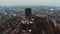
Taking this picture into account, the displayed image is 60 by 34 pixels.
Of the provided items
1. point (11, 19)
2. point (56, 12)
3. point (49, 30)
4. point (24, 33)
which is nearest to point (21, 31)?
point (24, 33)

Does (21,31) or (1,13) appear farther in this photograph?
(1,13)

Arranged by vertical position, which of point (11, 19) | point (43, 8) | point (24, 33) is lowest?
point (24, 33)

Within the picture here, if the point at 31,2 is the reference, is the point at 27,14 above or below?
below

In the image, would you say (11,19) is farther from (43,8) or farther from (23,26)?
(43,8)

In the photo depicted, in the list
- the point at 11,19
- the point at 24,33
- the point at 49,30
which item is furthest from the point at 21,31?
the point at 49,30

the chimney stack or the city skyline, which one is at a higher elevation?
the city skyline

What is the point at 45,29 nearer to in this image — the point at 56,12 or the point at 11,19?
the point at 56,12

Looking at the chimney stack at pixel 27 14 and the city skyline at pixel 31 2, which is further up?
the city skyline at pixel 31 2

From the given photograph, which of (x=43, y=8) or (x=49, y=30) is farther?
(x=43, y=8)

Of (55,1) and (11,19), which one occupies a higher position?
(55,1)
